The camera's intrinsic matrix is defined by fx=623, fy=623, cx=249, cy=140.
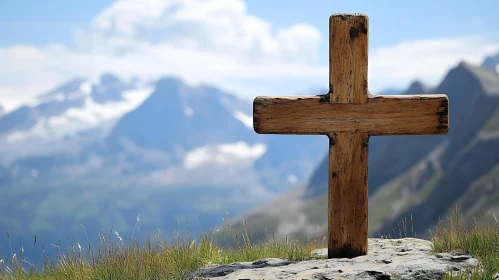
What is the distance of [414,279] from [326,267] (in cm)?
124

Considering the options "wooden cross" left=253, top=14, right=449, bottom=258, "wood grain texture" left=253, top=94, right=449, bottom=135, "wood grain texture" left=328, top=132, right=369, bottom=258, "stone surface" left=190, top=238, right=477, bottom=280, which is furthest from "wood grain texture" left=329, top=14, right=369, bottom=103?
"stone surface" left=190, top=238, right=477, bottom=280

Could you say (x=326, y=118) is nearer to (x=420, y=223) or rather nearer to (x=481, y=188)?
(x=481, y=188)

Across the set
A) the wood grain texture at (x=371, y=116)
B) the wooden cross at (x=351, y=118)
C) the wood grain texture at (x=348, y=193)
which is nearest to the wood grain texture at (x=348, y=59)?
the wooden cross at (x=351, y=118)

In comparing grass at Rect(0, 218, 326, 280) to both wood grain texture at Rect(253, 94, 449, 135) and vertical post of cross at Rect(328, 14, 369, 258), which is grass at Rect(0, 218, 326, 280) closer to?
vertical post of cross at Rect(328, 14, 369, 258)

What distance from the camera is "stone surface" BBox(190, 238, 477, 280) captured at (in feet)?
26.8

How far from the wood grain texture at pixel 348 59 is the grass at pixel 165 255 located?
8.43ft

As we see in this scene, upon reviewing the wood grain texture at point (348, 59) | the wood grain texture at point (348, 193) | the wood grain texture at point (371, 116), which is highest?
the wood grain texture at point (348, 59)

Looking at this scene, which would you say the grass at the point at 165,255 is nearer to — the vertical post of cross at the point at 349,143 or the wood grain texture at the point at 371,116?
the vertical post of cross at the point at 349,143

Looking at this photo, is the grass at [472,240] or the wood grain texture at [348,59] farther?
the wood grain texture at [348,59]

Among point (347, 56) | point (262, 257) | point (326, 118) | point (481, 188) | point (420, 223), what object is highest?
point (347, 56)

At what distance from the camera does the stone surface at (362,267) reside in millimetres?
8172

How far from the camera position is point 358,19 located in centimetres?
994

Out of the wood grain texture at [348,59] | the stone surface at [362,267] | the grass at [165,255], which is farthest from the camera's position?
the wood grain texture at [348,59]

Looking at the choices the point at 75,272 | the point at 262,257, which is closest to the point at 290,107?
the point at 262,257
